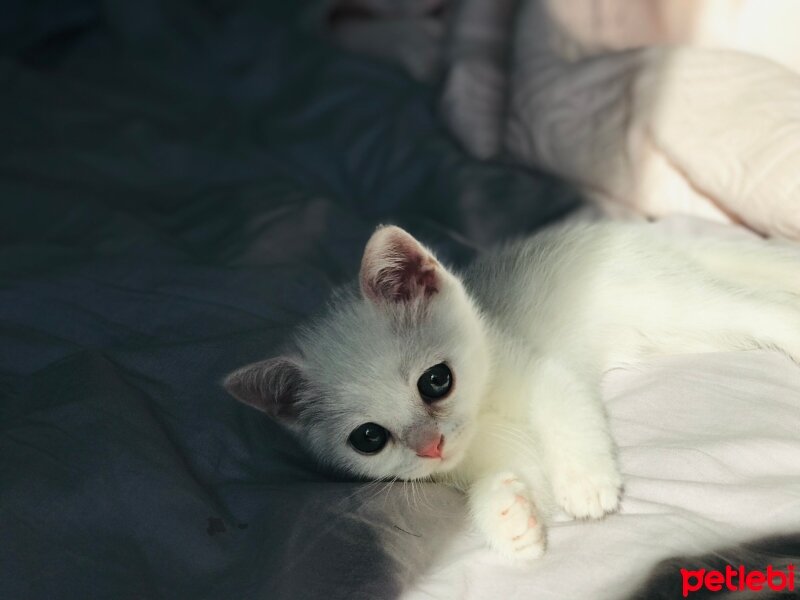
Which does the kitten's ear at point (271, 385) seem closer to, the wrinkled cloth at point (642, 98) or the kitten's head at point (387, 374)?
the kitten's head at point (387, 374)

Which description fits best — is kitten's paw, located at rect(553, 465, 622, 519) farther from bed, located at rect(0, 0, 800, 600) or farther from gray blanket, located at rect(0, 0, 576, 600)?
gray blanket, located at rect(0, 0, 576, 600)

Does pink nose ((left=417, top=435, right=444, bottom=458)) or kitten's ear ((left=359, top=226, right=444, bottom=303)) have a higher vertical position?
kitten's ear ((left=359, top=226, right=444, bottom=303))

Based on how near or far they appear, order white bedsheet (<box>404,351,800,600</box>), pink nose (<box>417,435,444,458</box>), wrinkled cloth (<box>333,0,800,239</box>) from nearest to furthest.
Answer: white bedsheet (<box>404,351,800,600</box>)
pink nose (<box>417,435,444,458</box>)
wrinkled cloth (<box>333,0,800,239</box>)

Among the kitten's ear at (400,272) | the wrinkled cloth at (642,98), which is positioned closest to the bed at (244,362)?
the wrinkled cloth at (642,98)

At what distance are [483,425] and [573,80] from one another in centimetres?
94

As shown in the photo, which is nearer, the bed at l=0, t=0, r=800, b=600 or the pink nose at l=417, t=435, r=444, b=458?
the bed at l=0, t=0, r=800, b=600

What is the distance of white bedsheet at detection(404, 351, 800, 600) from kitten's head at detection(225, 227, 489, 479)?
18 cm

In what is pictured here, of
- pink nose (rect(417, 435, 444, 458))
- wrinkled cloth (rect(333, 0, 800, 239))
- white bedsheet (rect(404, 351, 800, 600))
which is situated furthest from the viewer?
wrinkled cloth (rect(333, 0, 800, 239))

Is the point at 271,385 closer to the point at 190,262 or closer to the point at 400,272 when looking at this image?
the point at 400,272

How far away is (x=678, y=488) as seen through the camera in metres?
0.98

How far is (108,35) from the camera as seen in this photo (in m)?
2.69

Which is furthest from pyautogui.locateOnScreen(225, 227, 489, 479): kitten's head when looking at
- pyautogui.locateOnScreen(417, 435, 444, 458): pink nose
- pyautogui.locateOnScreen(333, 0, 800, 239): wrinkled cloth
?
pyautogui.locateOnScreen(333, 0, 800, 239): wrinkled cloth

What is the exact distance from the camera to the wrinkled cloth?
1.41 m

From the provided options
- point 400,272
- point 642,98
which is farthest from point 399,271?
point 642,98
